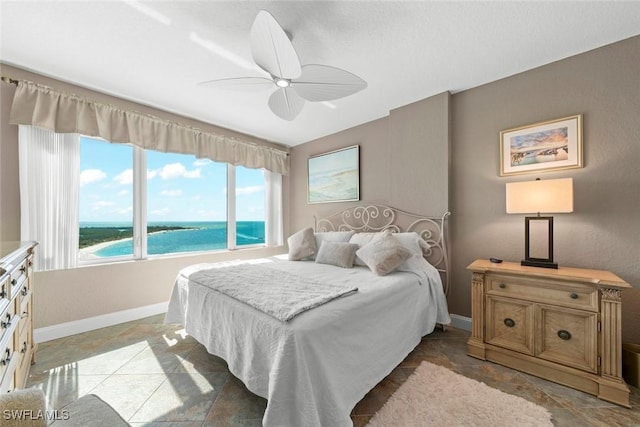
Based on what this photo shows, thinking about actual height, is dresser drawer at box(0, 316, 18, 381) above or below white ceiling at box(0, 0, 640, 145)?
below

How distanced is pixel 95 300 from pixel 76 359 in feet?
2.53

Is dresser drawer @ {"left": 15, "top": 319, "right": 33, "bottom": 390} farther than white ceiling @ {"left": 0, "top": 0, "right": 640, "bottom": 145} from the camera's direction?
No

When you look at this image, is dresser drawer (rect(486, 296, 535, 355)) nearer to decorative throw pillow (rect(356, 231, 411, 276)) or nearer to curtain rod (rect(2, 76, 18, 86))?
decorative throw pillow (rect(356, 231, 411, 276))

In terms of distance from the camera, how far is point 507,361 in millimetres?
2029

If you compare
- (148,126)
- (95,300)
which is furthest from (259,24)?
(95,300)

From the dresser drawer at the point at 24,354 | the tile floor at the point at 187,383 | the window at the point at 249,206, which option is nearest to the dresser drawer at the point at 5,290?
the dresser drawer at the point at 24,354

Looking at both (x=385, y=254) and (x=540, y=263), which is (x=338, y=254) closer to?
(x=385, y=254)

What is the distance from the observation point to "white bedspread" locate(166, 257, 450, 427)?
1.23 m

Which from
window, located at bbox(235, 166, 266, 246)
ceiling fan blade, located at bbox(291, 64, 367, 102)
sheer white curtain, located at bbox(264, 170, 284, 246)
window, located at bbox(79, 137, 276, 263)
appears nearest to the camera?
ceiling fan blade, located at bbox(291, 64, 367, 102)

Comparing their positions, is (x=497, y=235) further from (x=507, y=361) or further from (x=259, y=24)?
(x=259, y=24)

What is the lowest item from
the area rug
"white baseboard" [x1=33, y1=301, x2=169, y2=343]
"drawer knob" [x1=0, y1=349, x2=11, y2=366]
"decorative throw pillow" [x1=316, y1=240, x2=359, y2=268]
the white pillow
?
the area rug

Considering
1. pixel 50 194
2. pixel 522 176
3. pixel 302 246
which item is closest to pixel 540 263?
pixel 522 176

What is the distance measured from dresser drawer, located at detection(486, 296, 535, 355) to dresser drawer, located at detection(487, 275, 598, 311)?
65mm

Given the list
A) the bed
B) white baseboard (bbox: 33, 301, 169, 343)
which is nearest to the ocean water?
white baseboard (bbox: 33, 301, 169, 343)
